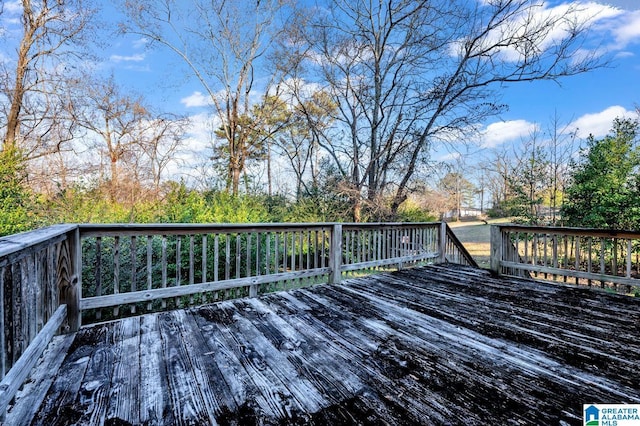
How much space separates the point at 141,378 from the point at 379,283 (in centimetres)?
274

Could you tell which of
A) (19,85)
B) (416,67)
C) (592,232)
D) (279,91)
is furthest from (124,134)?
(592,232)

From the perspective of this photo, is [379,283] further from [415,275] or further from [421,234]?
[421,234]

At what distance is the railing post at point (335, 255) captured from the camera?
3760 millimetres

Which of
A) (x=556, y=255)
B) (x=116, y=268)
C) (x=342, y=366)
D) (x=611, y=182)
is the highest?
(x=611, y=182)

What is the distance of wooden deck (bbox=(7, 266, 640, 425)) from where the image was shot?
125 centimetres

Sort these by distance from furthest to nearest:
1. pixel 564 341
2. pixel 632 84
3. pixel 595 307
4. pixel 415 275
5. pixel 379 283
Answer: pixel 632 84, pixel 415 275, pixel 379 283, pixel 595 307, pixel 564 341

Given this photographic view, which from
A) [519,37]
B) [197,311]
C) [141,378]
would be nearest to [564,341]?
[141,378]

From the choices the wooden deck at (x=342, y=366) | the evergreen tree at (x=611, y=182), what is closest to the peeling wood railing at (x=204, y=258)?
the wooden deck at (x=342, y=366)

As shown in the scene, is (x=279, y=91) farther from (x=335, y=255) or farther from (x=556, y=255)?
(x=556, y=255)

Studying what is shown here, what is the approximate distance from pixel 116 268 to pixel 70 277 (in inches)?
13.5

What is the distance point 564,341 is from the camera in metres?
1.99

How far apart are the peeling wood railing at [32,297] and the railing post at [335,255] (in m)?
2.60

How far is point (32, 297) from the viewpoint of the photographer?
61.0 inches

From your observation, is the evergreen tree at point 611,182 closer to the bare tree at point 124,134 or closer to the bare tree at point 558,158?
the bare tree at point 558,158
